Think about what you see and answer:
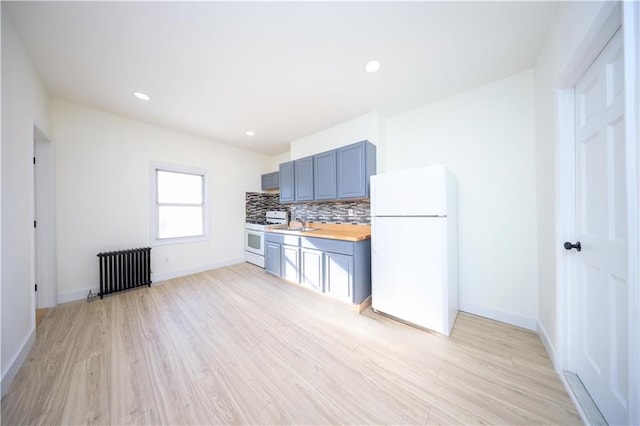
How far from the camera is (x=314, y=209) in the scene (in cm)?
384

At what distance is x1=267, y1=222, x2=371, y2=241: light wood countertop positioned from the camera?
2.61m

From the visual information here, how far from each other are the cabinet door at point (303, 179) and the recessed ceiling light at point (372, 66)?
1597mm

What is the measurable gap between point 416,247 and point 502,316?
1.22 metres

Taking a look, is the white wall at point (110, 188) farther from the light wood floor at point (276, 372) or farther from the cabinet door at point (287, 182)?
the cabinet door at point (287, 182)

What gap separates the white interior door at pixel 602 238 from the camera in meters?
1.00

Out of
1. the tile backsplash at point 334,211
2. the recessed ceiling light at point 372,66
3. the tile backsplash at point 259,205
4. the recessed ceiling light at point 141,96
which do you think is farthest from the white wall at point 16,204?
the tile backsplash at point 334,211

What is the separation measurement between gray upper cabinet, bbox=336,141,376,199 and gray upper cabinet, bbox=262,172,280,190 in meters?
1.98

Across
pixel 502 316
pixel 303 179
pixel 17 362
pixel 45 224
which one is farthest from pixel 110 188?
pixel 502 316

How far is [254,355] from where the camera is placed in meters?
1.67

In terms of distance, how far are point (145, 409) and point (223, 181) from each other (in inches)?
145

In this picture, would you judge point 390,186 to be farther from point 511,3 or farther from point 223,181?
point 223,181

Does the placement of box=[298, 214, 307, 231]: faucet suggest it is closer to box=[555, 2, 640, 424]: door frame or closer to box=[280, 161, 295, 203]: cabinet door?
box=[280, 161, 295, 203]: cabinet door

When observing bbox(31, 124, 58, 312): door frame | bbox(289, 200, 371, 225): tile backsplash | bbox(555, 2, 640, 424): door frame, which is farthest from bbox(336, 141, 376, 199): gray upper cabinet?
bbox(31, 124, 58, 312): door frame

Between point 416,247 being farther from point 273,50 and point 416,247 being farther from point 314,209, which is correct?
point 273,50
